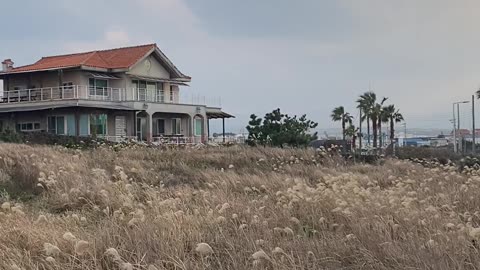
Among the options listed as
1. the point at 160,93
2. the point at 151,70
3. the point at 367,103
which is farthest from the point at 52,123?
the point at 367,103

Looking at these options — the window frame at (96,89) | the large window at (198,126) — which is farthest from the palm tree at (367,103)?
the window frame at (96,89)

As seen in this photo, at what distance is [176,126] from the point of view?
1801 inches

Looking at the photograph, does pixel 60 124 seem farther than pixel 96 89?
No

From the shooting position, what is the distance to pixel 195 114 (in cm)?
4512

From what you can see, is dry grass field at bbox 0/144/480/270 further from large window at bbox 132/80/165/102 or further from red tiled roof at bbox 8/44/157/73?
large window at bbox 132/80/165/102

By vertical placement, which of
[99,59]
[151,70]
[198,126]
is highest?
[99,59]

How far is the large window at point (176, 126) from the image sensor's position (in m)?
45.5

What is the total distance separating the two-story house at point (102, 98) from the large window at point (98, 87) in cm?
7

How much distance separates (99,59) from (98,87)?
2761 mm

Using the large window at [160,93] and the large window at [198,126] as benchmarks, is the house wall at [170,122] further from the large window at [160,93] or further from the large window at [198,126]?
the large window at [160,93]

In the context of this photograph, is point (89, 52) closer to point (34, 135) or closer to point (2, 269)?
point (34, 135)

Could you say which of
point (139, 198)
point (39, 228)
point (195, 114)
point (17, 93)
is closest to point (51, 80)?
point (17, 93)

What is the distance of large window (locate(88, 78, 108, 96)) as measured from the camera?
40.0 m

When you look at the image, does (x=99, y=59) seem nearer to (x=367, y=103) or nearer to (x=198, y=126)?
(x=198, y=126)
